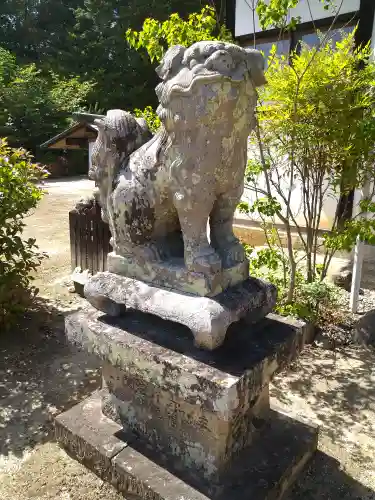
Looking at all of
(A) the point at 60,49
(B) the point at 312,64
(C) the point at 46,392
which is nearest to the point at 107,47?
(A) the point at 60,49

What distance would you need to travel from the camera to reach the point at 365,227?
10.9ft

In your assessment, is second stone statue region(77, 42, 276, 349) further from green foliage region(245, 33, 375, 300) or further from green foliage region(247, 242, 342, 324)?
green foliage region(245, 33, 375, 300)

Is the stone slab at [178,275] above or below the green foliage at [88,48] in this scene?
below

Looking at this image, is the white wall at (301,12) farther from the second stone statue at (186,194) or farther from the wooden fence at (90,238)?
the second stone statue at (186,194)

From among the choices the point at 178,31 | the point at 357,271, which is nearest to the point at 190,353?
the point at 357,271

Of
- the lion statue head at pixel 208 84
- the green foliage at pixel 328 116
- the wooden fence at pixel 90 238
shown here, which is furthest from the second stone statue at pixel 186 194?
the wooden fence at pixel 90 238

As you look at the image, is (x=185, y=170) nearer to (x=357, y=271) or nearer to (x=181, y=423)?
(x=181, y=423)

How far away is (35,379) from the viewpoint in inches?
118

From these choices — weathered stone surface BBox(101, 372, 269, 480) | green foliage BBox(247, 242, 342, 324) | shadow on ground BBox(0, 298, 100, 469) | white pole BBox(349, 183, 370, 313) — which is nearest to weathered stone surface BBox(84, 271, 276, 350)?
weathered stone surface BBox(101, 372, 269, 480)

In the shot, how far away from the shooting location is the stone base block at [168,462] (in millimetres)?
1735

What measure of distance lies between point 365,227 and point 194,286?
7.22ft

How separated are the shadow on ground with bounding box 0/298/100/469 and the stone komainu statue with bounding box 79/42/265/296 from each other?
1.23 m

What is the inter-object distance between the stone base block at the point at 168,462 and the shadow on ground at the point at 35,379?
33 cm

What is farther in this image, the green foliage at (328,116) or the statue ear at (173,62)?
the green foliage at (328,116)
